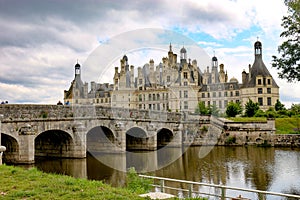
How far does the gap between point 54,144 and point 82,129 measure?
365cm

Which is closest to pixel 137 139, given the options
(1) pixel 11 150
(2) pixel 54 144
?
(2) pixel 54 144

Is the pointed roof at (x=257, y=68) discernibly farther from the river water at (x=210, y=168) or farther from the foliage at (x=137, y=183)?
the foliage at (x=137, y=183)

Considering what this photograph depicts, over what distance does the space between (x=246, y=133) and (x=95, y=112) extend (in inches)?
746

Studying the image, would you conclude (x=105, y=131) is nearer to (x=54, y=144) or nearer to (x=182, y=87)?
(x=54, y=144)

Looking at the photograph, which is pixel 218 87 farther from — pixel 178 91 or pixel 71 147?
pixel 71 147

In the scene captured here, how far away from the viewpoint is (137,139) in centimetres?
4009

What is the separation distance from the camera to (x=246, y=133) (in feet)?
140

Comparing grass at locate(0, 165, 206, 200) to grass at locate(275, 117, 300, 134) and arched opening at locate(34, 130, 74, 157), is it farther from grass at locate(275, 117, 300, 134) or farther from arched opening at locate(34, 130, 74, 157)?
grass at locate(275, 117, 300, 134)

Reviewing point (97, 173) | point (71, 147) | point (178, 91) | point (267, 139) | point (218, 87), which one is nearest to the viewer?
point (97, 173)

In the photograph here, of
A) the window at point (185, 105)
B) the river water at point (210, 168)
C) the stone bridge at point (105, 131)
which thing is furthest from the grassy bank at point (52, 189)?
the window at point (185, 105)

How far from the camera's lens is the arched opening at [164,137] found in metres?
43.3

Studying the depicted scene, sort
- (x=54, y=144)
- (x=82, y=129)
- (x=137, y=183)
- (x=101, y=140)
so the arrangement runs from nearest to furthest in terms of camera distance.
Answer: (x=137, y=183)
(x=82, y=129)
(x=54, y=144)
(x=101, y=140)

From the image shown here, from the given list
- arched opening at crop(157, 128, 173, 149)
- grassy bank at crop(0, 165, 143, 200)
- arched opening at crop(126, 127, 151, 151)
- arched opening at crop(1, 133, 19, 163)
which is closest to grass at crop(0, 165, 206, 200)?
grassy bank at crop(0, 165, 143, 200)

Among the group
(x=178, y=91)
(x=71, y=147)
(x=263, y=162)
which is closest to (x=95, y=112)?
(x=71, y=147)
